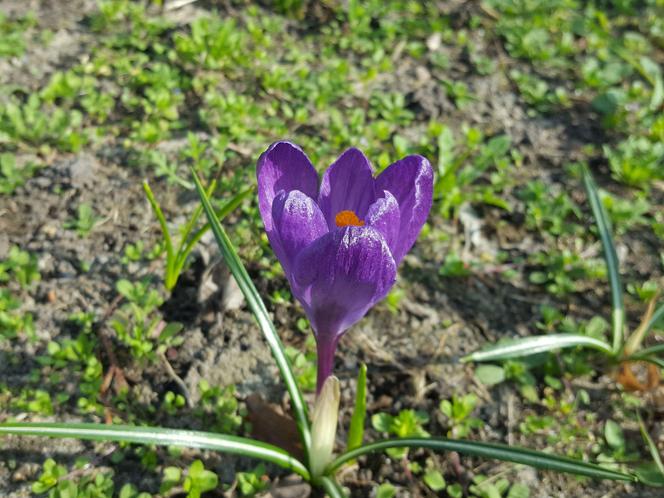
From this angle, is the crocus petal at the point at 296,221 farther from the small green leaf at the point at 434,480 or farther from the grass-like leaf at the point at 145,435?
the small green leaf at the point at 434,480

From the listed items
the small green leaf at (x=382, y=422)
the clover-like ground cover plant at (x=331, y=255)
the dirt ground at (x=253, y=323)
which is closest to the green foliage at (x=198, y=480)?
the dirt ground at (x=253, y=323)

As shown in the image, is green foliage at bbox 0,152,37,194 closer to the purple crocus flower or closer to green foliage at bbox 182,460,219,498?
green foliage at bbox 182,460,219,498

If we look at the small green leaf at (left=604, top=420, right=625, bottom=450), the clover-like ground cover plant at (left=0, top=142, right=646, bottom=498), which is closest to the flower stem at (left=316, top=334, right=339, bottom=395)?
the clover-like ground cover plant at (left=0, top=142, right=646, bottom=498)

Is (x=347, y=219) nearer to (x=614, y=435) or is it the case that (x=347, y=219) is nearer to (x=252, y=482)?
(x=252, y=482)

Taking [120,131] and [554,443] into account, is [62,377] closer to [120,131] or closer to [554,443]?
[120,131]

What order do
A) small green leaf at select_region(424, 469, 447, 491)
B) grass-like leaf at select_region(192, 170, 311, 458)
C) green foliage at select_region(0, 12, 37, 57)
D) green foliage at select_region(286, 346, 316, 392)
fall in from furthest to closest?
green foliage at select_region(0, 12, 37, 57), green foliage at select_region(286, 346, 316, 392), small green leaf at select_region(424, 469, 447, 491), grass-like leaf at select_region(192, 170, 311, 458)

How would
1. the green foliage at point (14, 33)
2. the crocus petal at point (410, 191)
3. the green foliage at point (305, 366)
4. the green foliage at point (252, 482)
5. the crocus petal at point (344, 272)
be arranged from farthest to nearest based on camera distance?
the green foliage at point (14, 33), the green foliage at point (305, 366), the green foliage at point (252, 482), the crocus petal at point (410, 191), the crocus petal at point (344, 272)
